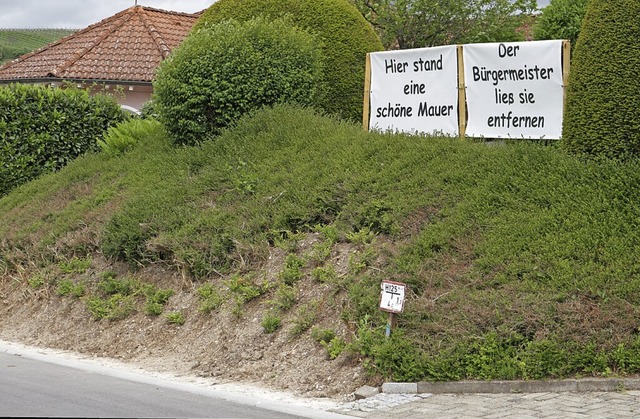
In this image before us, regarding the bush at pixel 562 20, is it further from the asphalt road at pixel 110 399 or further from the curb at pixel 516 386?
the asphalt road at pixel 110 399

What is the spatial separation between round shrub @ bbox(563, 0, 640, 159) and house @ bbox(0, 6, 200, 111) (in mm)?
13854

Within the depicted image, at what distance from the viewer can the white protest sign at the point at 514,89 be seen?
41.9ft

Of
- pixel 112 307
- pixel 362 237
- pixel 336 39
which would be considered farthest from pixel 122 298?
pixel 336 39

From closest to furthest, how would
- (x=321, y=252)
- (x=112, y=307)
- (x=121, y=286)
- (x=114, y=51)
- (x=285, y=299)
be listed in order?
(x=285, y=299), (x=321, y=252), (x=112, y=307), (x=121, y=286), (x=114, y=51)

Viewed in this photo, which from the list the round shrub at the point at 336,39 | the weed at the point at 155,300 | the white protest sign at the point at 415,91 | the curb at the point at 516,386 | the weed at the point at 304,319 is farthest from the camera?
the round shrub at the point at 336,39

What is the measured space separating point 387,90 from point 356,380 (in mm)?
6484

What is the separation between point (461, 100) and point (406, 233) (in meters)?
3.36

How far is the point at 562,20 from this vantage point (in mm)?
18562

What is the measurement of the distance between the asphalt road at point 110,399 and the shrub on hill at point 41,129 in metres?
8.89

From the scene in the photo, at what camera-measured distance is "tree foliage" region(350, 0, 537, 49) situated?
72.0 ft

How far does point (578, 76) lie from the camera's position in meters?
11.6

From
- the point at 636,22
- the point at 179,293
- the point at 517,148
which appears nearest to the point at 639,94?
the point at 636,22

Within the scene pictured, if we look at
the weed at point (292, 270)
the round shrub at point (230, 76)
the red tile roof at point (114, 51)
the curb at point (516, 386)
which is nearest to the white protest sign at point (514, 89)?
the round shrub at point (230, 76)

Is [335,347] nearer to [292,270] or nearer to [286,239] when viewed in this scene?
[292,270]
